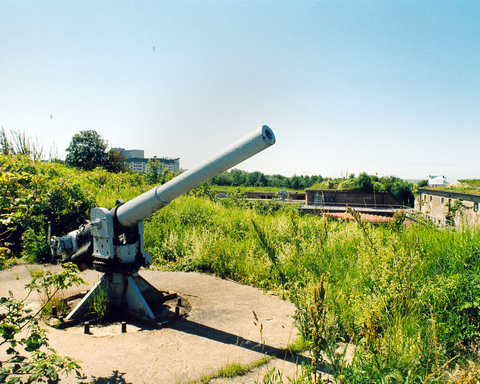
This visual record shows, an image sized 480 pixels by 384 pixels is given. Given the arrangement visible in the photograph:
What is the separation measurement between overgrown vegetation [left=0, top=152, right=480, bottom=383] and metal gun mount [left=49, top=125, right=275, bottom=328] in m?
0.75

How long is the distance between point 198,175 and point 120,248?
1.43 meters

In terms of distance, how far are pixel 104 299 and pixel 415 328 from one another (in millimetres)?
3203

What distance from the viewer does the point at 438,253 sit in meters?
3.61

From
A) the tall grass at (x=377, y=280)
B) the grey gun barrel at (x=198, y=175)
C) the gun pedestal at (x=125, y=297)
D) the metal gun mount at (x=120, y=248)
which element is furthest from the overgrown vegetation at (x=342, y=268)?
the gun pedestal at (x=125, y=297)

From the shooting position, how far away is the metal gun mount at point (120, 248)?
3350mm

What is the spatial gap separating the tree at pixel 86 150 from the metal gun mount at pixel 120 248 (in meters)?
38.8

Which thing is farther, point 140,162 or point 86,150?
point 140,162

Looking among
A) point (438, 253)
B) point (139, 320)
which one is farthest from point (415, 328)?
point (139, 320)

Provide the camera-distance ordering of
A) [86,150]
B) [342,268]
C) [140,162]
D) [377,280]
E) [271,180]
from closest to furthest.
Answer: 1. [377,280]
2. [342,268]
3. [86,150]
4. [271,180]
5. [140,162]

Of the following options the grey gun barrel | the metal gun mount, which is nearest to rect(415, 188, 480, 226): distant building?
the grey gun barrel

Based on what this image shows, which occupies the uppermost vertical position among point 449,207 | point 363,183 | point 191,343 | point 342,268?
point 363,183

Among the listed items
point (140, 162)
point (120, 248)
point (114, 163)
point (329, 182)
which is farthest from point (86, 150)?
point (140, 162)

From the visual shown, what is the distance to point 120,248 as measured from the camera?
11.9 ft

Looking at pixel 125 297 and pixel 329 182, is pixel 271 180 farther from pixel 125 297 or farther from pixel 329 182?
pixel 125 297
